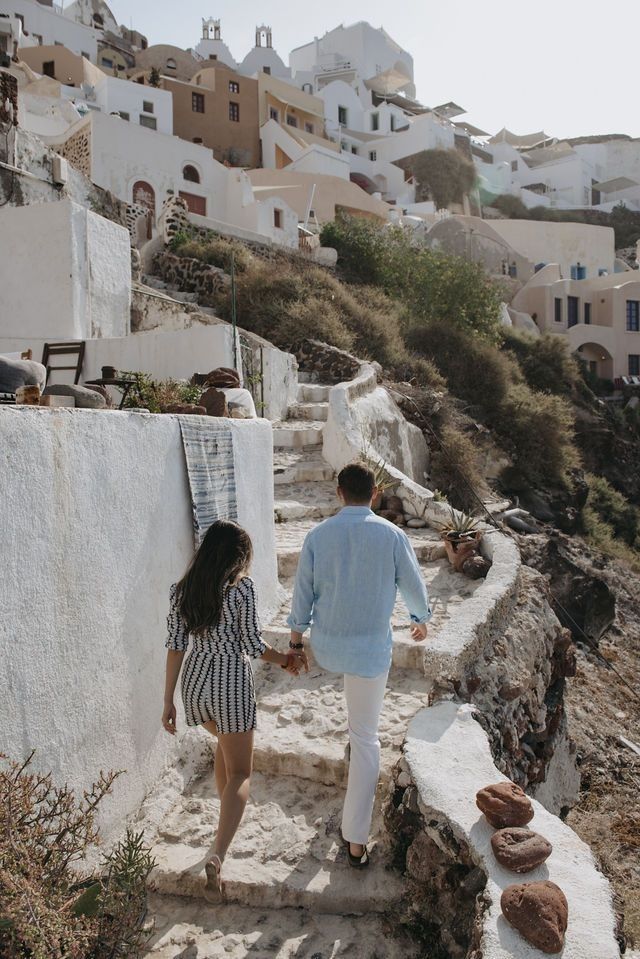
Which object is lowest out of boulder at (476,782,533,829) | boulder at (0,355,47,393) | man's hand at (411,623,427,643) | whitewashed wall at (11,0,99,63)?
boulder at (476,782,533,829)

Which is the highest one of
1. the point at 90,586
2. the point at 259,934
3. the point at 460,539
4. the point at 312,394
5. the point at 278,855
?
the point at 312,394

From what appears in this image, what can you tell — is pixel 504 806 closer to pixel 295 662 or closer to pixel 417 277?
pixel 295 662

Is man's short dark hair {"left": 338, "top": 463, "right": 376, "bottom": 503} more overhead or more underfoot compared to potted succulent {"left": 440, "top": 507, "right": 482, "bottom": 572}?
more overhead

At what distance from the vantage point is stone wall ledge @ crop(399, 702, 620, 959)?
2600 millimetres

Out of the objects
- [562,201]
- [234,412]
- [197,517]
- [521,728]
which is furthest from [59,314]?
[562,201]

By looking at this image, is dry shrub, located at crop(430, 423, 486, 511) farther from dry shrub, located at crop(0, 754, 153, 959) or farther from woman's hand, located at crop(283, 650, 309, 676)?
dry shrub, located at crop(0, 754, 153, 959)

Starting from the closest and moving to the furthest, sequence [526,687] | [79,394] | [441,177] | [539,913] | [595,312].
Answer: [539,913] → [79,394] → [526,687] → [595,312] → [441,177]

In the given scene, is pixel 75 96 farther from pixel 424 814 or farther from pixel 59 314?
pixel 424 814

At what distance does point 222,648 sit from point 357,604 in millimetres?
639

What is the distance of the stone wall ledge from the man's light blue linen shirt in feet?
2.59

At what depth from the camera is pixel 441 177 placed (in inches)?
1715

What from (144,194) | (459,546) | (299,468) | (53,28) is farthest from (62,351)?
(53,28)

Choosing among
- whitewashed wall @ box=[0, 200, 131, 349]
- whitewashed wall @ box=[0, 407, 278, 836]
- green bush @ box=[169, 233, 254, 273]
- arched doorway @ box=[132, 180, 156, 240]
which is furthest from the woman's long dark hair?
arched doorway @ box=[132, 180, 156, 240]

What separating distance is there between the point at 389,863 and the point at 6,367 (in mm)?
3625
